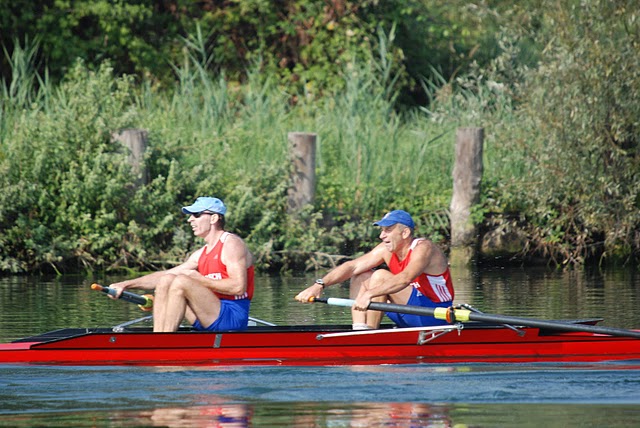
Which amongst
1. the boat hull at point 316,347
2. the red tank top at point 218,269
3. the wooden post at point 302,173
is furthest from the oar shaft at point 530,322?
Result: the wooden post at point 302,173

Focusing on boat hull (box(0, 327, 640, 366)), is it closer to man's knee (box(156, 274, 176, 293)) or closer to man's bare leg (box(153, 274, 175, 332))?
man's bare leg (box(153, 274, 175, 332))

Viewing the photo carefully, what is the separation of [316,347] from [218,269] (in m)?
1.08

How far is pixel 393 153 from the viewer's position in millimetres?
20344

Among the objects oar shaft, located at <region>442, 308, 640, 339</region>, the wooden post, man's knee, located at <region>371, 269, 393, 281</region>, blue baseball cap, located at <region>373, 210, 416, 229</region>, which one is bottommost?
oar shaft, located at <region>442, 308, 640, 339</region>

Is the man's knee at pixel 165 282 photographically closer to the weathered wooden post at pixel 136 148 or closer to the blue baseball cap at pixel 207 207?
the blue baseball cap at pixel 207 207

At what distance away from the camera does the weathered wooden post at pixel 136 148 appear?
58.9ft

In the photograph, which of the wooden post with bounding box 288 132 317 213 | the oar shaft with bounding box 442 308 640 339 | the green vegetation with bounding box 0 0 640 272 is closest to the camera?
the oar shaft with bounding box 442 308 640 339

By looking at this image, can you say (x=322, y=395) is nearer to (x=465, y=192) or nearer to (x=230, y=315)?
(x=230, y=315)

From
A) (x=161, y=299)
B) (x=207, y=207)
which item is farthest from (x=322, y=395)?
(x=207, y=207)

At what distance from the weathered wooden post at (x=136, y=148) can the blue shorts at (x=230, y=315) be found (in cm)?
730

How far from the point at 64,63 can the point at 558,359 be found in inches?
624

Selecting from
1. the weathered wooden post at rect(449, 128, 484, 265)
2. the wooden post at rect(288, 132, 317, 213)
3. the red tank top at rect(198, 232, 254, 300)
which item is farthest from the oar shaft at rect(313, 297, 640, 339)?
the weathered wooden post at rect(449, 128, 484, 265)

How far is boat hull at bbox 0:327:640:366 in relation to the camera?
10688 mm

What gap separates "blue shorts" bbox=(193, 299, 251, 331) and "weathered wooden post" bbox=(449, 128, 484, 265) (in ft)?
27.6
